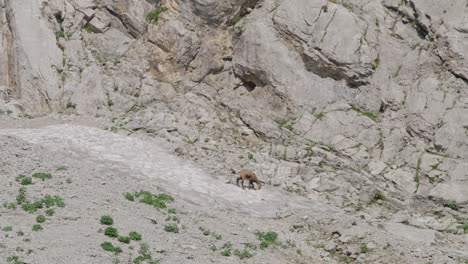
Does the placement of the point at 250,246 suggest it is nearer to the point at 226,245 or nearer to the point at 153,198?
the point at 226,245

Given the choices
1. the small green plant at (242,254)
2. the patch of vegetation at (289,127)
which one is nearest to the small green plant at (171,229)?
the small green plant at (242,254)

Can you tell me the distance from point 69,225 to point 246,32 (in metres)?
23.8

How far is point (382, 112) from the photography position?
3612 centimetres

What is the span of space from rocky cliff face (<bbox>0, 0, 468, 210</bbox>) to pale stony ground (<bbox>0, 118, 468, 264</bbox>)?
2.44m

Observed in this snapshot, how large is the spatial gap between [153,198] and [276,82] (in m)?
16.4

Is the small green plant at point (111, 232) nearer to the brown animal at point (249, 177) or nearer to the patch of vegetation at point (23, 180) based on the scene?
the patch of vegetation at point (23, 180)

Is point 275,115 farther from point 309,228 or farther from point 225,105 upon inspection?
point 309,228

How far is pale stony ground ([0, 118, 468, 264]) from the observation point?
18.8 meters

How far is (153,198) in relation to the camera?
24.2m

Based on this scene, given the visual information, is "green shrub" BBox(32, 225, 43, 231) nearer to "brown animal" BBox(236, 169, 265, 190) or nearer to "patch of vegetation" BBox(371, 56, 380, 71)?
"brown animal" BBox(236, 169, 265, 190)

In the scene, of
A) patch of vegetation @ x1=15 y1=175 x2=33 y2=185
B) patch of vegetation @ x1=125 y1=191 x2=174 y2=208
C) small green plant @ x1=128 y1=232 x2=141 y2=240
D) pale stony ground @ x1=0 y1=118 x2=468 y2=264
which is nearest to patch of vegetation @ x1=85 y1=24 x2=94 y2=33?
pale stony ground @ x1=0 y1=118 x2=468 y2=264

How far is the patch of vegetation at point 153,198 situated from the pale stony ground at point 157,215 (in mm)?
451

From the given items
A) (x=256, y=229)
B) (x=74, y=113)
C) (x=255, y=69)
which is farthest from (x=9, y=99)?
(x=256, y=229)


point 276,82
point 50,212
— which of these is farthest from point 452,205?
point 50,212
